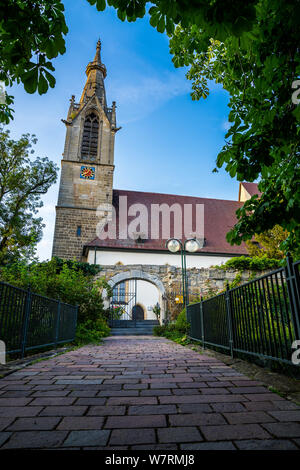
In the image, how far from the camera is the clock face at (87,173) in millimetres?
21406

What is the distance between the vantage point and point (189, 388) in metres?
2.69

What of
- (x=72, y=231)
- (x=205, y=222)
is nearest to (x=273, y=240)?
(x=205, y=222)

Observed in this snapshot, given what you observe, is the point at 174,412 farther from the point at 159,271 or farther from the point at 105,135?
the point at 105,135

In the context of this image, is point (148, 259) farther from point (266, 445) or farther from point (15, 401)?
point (266, 445)

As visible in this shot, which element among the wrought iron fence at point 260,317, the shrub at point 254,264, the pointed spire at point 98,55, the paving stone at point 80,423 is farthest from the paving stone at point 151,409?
the pointed spire at point 98,55

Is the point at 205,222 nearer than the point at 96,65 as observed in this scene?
Yes

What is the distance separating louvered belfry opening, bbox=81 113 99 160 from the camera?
22.4 metres

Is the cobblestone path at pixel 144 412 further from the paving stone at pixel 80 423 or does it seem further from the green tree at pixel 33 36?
the green tree at pixel 33 36

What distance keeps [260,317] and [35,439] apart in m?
2.68

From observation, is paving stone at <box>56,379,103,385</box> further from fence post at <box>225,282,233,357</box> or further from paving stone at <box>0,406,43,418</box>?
fence post at <box>225,282,233,357</box>

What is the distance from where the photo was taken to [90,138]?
75.5 feet

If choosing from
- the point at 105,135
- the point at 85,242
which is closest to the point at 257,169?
the point at 85,242

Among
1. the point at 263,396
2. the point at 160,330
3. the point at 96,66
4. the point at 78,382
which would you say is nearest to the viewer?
the point at 263,396

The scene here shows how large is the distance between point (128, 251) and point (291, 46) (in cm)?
1621
